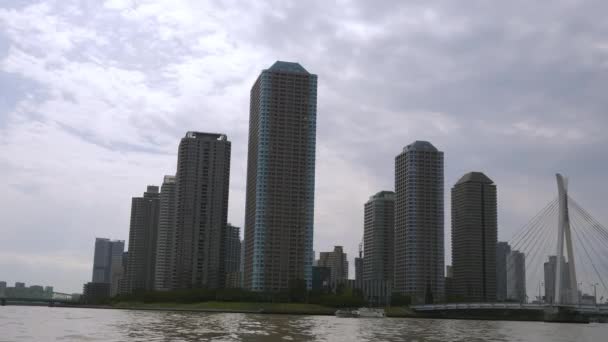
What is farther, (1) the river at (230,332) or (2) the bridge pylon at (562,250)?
(2) the bridge pylon at (562,250)

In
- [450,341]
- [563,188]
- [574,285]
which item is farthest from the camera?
[563,188]

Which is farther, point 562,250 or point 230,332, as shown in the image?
point 562,250

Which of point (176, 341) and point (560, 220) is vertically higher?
point (560, 220)

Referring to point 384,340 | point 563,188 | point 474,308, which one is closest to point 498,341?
point 384,340

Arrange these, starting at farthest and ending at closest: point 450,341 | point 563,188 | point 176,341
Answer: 1. point 563,188
2. point 450,341
3. point 176,341

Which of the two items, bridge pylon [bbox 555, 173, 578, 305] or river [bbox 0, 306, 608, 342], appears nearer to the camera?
river [bbox 0, 306, 608, 342]

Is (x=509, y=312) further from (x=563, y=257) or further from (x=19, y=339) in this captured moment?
(x=19, y=339)

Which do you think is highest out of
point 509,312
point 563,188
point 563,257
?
point 563,188

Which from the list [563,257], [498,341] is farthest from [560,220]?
[498,341]

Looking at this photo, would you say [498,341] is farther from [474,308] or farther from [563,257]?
[474,308]

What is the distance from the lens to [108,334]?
6419 cm

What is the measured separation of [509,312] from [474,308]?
37.6 feet

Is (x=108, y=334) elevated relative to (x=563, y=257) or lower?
lower

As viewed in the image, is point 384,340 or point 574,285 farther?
point 574,285
